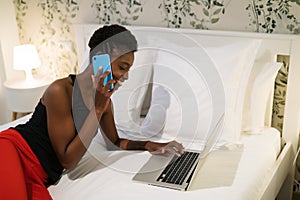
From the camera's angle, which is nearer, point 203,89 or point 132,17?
point 203,89

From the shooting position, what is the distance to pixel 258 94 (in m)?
2.14

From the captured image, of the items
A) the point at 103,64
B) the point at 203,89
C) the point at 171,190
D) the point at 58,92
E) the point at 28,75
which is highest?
the point at 103,64

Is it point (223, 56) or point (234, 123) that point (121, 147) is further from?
point (223, 56)

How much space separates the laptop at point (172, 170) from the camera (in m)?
1.63

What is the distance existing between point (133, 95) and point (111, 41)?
26.8 inches

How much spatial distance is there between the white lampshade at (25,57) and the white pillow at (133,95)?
39.9 inches

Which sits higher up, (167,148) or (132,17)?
(132,17)

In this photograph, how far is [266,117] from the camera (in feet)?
7.54

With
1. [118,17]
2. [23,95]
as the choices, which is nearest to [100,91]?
[118,17]

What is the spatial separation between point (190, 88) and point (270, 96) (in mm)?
497

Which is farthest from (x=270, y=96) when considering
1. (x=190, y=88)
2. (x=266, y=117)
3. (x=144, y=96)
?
(x=144, y=96)

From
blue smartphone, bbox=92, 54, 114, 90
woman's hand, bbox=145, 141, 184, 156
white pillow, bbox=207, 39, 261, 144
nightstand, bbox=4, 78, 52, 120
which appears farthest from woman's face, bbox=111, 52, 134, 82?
nightstand, bbox=4, 78, 52, 120

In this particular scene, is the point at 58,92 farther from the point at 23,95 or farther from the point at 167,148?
the point at 23,95

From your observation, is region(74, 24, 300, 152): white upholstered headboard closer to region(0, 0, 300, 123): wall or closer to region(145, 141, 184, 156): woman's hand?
region(0, 0, 300, 123): wall
